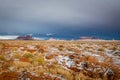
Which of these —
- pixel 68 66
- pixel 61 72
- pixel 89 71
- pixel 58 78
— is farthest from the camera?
pixel 68 66

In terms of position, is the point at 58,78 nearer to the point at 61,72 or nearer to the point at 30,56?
the point at 61,72

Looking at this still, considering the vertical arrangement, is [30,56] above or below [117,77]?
above

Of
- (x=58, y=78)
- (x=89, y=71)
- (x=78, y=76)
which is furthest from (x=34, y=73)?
(x=89, y=71)

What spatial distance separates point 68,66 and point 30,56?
17.9ft

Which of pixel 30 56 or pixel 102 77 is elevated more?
pixel 30 56

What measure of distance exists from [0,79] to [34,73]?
2.92m

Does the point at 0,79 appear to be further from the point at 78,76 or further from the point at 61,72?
the point at 78,76

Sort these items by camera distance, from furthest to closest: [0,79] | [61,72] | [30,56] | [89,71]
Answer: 1. [30,56]
2. [89,71]
3. [61,72]
4. [0,79]

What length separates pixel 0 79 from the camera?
39.4ft

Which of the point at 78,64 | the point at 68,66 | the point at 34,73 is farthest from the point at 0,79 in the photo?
the point at 78,64

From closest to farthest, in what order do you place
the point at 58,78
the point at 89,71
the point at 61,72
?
1. the point at 58,78
2. the point at 61,72
3. the point at 89,71

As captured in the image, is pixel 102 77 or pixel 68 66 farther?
pixel 68 66

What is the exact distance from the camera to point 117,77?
47.6 ft

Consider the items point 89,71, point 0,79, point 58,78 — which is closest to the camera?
point 0,79
